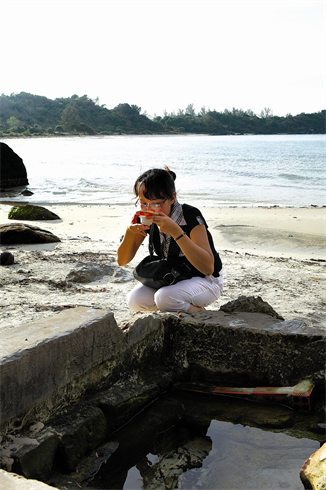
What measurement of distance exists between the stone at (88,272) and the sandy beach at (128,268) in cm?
6

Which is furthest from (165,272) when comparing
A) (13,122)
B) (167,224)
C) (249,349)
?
(13,122)

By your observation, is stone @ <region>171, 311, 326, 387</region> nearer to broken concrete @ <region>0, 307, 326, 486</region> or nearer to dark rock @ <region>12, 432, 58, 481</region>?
broken concrete @ <region>0, 307, 326, 486</region>

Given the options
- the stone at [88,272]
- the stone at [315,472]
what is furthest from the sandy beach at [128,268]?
the stone at [315,472]

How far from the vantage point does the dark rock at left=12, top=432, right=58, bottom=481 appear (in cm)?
169

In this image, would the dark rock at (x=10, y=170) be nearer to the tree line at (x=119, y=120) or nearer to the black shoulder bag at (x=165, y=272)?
the black shoulder bag at (x=165, y=272)

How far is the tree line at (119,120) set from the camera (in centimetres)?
8644

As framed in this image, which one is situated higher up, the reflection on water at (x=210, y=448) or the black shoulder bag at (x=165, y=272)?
the black shoulder bag at (x=165, y=272)

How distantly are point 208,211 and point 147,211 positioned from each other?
8563mm

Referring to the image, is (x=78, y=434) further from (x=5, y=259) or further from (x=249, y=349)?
(x=5, y=259)

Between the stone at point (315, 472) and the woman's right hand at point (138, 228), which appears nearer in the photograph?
the stone at point (315, 472)

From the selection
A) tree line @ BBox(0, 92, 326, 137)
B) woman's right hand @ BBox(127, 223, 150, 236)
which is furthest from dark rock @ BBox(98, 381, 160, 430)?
tree line @ BBox(0, 92, 326, 137)

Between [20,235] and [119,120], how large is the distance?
9512cm

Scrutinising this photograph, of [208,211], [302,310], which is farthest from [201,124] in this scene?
[302,310]

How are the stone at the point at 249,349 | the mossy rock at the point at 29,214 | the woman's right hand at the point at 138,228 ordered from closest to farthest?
1. the stone at the point at 249,349
2. the woman's right hand at the point at 138,228
3. the mossy rock at the point at 29,214
